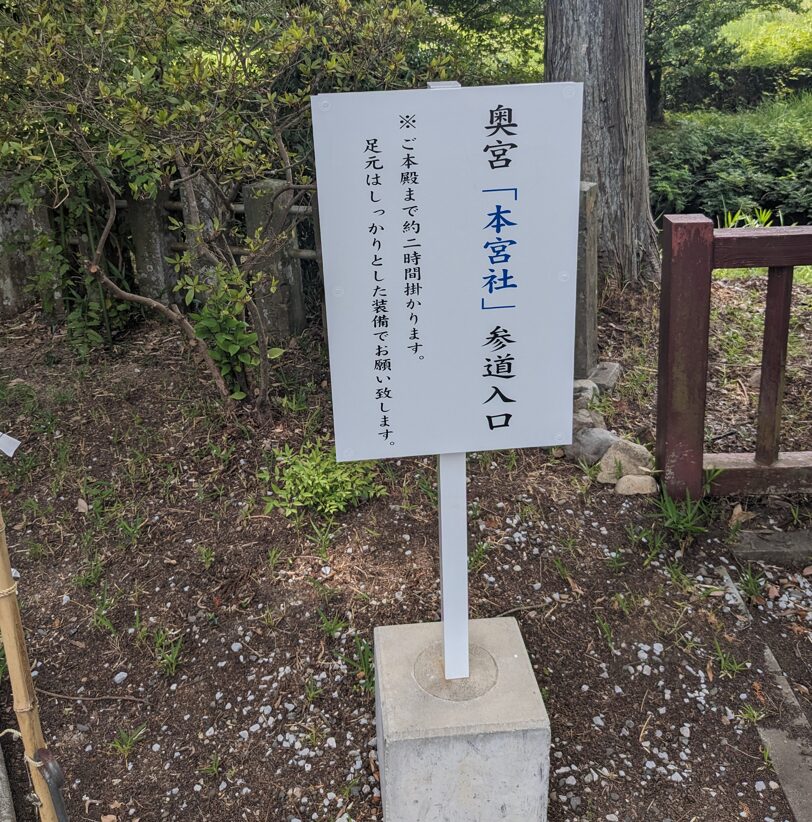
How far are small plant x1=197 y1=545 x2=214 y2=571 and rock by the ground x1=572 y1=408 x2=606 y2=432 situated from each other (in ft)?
5.55

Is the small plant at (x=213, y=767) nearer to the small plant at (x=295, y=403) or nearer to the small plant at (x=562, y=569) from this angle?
the small plant at (x=562, y=569)

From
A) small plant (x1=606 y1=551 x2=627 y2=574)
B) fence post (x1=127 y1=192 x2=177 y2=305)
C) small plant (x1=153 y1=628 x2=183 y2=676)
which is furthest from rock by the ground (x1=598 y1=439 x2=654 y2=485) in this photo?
fence post (x1=127 y1=192 x2=177 y2=305)

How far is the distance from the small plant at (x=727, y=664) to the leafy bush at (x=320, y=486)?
144 cm

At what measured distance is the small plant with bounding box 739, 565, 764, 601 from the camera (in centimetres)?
347

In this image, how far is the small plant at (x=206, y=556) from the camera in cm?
362

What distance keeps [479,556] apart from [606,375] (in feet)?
4.66

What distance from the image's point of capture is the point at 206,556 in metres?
3.63

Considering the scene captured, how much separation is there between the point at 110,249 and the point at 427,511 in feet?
8.49

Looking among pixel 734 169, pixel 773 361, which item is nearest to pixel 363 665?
pixel 773 361

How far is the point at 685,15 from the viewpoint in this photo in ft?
34.3

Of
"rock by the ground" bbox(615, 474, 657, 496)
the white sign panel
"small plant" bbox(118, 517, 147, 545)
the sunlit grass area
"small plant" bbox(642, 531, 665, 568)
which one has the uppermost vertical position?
the sunlit grass area

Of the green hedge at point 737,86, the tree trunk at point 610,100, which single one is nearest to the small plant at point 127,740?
the tree trunk at point 610,100

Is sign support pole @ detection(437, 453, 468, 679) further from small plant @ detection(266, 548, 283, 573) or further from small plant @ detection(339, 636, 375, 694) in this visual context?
small plant @ detection(266, 548, 283, 573)

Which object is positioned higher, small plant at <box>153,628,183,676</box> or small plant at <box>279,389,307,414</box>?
small plant at <box>279,389,307,414</box>
